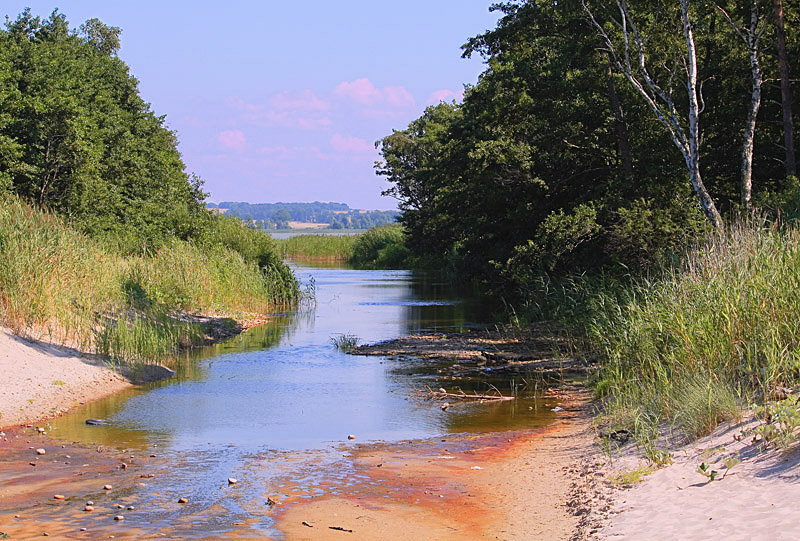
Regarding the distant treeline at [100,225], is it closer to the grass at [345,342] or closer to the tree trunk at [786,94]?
the grass at [345,342]

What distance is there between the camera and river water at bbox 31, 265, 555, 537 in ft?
30.6

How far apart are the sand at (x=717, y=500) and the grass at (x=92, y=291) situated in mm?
11602

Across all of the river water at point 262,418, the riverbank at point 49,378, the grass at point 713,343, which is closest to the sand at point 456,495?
the river water at point 262,418

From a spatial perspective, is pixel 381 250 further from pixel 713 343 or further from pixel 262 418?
pixel 713 343

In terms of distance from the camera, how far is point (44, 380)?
1468 centimetres

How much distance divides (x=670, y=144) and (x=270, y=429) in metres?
14.6

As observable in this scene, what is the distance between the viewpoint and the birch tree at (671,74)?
19766mm

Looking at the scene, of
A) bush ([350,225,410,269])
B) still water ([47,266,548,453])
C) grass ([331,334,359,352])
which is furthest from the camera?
bush ([350,225,410,269])

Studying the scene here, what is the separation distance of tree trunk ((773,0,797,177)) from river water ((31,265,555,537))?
9.52m

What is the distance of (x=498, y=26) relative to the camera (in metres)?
26.1

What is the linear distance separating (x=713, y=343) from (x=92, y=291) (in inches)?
500

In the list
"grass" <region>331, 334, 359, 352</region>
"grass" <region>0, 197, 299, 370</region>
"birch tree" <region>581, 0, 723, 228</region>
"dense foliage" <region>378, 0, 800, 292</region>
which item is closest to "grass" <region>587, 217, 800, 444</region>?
"birch tree" <region>581, 0, 723, 228</region>

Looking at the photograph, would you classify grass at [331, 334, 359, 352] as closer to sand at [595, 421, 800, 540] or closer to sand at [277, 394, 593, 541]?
sand at [277, 394, 593, 541]

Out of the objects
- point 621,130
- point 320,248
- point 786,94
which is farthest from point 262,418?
point 320,248
